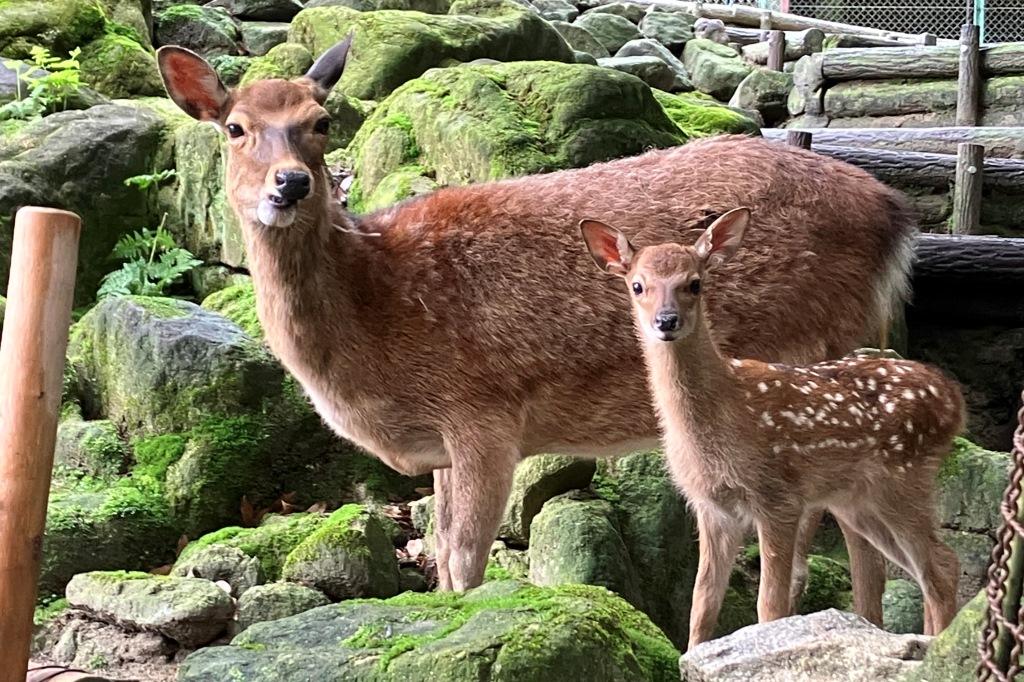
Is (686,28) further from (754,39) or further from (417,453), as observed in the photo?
(417,453)

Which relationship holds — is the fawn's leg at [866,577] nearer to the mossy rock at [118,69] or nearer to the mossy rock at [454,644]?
the mossy rock at [454,644]

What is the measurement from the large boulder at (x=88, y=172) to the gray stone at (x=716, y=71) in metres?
11.5

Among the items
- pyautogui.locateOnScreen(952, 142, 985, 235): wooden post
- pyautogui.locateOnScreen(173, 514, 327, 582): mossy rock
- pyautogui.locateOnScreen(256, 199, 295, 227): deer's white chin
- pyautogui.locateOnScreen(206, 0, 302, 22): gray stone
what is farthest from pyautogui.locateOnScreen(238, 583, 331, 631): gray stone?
pyautogui.locateOnScreen(206, 0, 302, 22): gray stone

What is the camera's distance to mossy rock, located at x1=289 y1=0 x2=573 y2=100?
998 centimetres

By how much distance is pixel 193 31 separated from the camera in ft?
41.8

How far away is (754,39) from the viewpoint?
20.9m

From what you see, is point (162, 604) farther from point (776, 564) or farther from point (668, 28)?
point (668, 28)

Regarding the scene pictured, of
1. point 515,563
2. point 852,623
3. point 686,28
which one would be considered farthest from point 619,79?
point 686,28

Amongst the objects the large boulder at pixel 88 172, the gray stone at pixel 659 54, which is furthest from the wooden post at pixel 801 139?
the gray stone at pixel 659 54

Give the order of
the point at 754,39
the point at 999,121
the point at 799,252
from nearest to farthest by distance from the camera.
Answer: the point at 799,252
the point at 999,121
the point at 754,39

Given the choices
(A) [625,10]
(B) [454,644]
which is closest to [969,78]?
(A) [625,10]

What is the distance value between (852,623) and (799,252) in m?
2.05

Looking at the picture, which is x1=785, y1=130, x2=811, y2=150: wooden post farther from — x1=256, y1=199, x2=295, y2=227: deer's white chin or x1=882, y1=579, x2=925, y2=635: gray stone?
x1=256, y1=199, x2=295, y2=227: deer's white chin

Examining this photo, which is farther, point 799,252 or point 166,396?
point 166,396
